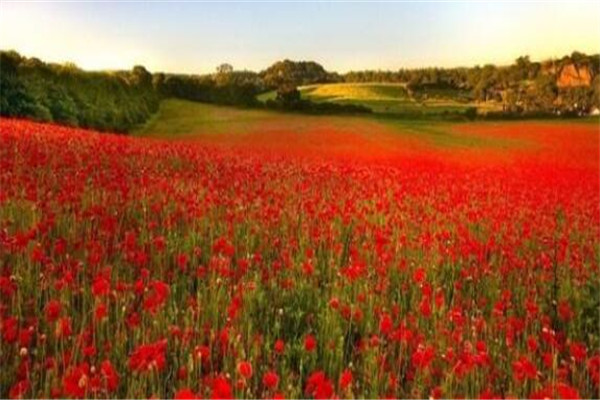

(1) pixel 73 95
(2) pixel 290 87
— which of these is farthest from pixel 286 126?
(1) pixel 73 95

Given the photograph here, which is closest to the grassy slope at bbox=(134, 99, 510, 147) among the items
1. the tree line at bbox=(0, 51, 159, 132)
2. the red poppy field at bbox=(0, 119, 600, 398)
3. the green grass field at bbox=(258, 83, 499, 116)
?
the green grass field at bbox=(258, 83, 499, 116)

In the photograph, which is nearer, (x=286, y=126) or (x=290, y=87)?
(x=290, y=87)

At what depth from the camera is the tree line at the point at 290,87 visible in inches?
766

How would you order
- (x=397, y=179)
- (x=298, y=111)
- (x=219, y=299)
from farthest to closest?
(x=298, y=111), (x=397, y=179), (x=219, y=299)

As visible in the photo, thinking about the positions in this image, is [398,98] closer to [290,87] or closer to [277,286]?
[290,87]

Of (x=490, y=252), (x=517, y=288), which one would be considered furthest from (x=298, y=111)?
(x=517, y=288)

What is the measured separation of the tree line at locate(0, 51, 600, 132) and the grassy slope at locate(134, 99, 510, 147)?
463 mm

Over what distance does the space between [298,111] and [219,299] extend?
802 inches

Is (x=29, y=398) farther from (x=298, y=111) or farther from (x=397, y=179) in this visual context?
(x=298, y=111)

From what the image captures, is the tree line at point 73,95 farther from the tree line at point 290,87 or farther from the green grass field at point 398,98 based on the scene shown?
the green grass field at point 398,98

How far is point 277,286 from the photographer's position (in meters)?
5.04

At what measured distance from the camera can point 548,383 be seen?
3.63 metres

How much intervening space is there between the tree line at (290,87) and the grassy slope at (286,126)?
0.46m

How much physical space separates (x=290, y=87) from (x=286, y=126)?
2987 millimetres
